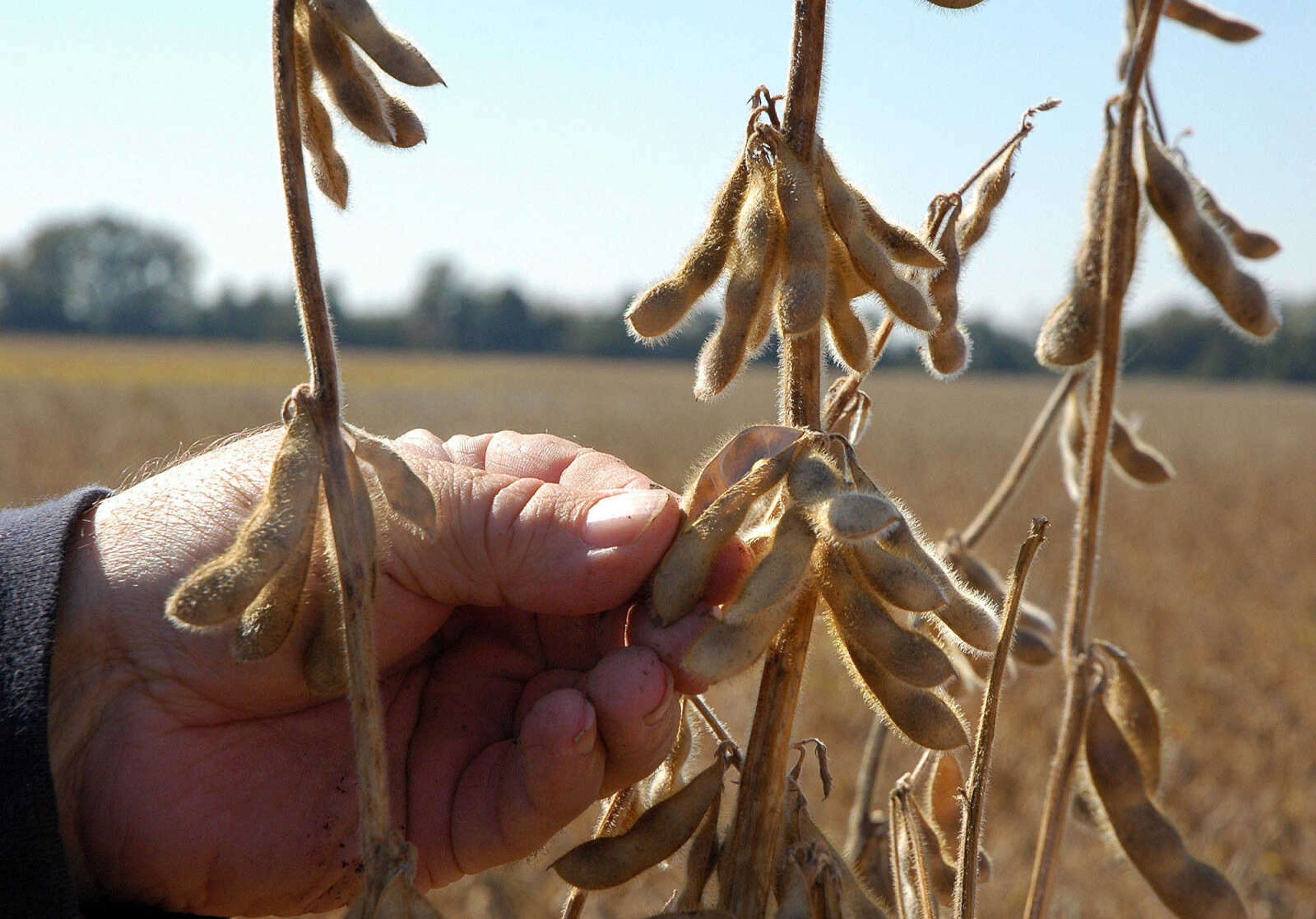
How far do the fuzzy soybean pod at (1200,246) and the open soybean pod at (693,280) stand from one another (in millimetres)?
492

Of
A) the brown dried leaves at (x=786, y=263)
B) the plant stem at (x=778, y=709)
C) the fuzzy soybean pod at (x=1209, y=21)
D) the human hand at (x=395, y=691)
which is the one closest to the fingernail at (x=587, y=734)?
the human hand at (x=395, y=691)

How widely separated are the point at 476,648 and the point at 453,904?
3.10 metres

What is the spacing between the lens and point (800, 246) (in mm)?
941

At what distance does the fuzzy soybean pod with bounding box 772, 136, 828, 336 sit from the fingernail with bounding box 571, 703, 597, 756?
466 mm

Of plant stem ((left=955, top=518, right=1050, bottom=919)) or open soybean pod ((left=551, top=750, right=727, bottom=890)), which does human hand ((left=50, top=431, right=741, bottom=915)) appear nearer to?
open soybean pod ((left=551, top=750, right=727, bottom=890))

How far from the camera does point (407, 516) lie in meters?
0.85

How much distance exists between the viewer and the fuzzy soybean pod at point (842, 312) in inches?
39.9

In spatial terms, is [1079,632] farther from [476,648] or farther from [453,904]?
[453,904]

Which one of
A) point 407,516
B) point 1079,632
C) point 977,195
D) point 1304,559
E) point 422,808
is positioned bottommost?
point 1304,559

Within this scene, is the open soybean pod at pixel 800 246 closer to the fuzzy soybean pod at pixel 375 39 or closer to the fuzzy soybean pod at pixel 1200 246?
the fuzzy soybean pod at pixel 375 39

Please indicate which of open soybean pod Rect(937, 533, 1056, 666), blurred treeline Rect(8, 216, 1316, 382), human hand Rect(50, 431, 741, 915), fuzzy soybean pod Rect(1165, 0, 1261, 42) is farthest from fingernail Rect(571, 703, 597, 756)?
blurred treeline Rect(8, 216, 1316, 382)

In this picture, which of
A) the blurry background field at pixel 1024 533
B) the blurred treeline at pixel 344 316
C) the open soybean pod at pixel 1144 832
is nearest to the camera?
the open soybean pod at pixel 1144 832

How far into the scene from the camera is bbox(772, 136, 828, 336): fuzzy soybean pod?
0.92m

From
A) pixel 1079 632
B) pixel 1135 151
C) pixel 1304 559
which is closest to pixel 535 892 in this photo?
pixel 1079 632
